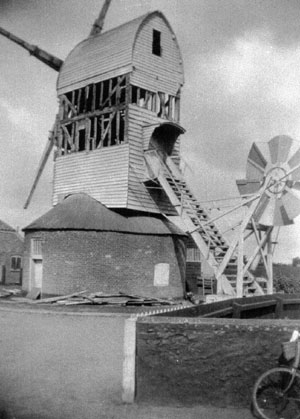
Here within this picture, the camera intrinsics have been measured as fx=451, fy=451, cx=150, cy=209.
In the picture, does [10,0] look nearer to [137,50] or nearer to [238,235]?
[238,235]

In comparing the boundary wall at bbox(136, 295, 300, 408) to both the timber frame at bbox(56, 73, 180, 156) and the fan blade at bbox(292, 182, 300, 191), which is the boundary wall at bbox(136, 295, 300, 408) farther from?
the timber frame at bbox(56, 73, 180, 156)

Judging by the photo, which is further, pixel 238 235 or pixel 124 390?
pixel 238 235

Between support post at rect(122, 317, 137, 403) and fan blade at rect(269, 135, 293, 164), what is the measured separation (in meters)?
13.1

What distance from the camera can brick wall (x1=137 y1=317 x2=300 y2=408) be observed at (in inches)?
256

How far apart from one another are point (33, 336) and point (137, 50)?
53.2ft

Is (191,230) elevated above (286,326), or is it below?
above

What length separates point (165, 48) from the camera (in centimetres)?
2500

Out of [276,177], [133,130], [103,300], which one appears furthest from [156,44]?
[103,300]

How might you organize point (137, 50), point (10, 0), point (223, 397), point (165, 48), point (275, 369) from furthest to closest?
1. point (165, 48)
2. point (137, 50)
3. point (10, 0)
4. point (223, 397)
5. point (275, 369)

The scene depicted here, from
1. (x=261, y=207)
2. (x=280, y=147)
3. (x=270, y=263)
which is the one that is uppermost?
(x=280, y=147)

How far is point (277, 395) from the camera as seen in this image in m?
6.18

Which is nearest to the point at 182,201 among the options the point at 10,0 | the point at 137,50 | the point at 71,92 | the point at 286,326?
the point at 137,50

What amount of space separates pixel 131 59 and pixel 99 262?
10.4 m

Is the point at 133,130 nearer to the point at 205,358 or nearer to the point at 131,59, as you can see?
the point at 131,59
